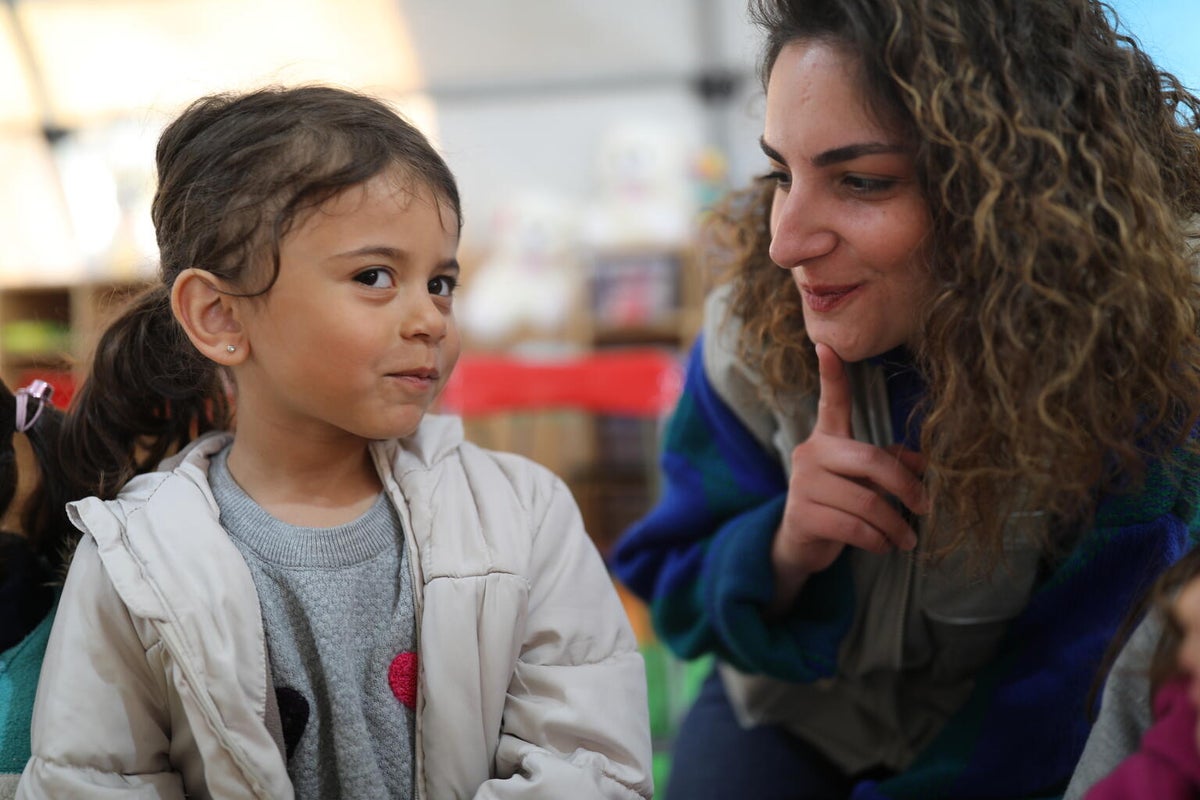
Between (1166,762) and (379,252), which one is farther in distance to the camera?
(379,252)

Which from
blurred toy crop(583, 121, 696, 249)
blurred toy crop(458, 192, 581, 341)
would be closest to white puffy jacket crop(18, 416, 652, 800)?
blurred toy crop(458, 192, 581, 341)

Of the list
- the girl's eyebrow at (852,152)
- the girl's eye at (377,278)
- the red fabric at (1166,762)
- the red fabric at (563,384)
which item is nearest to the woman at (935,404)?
the girl's eyebrow at (852,152)

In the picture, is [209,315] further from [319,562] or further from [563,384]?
[563,384]

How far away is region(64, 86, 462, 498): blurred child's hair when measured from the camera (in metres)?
0.88

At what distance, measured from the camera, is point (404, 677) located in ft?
2.94

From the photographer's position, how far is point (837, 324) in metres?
0.96

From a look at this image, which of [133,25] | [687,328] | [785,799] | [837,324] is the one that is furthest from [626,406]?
[133,25]

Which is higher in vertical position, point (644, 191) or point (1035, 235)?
point (644, 191)

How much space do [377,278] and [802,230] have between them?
1.17 ft

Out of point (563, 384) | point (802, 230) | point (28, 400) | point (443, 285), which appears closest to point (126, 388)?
point (28, 400)

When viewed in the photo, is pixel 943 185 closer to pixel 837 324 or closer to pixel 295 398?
pixel 837 324

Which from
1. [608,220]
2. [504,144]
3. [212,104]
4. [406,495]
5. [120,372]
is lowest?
[406,495]

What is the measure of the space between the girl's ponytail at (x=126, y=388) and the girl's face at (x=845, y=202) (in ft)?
1.79

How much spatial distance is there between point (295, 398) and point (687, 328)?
351 cm
